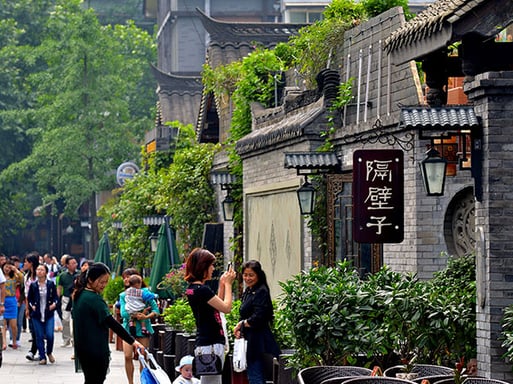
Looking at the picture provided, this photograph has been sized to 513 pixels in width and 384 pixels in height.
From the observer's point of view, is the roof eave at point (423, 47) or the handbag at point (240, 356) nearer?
the roof eave at point (423, 47)

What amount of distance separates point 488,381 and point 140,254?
28.4 meters

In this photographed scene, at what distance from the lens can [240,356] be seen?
14.9 m

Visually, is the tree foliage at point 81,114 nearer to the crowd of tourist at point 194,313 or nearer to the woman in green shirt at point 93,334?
the crowd of tourist at point 194,313

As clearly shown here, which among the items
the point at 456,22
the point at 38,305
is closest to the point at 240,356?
the point at 456,22

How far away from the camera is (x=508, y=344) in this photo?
11930 mm

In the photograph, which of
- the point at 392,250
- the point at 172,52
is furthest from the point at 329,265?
the point at 172,52

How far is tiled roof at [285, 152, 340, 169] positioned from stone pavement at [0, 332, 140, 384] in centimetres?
380

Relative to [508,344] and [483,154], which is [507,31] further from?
[508,344]

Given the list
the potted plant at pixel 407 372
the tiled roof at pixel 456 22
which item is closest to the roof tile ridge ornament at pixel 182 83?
the tiled roof at pixel 456 22

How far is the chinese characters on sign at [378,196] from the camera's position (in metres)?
16.6

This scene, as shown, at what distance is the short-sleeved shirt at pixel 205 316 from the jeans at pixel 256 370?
2.31 metres

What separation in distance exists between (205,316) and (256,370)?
260 cm

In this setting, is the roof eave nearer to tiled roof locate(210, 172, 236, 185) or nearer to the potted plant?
the potted plant

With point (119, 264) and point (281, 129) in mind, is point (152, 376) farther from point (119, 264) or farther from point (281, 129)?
point (119, 264)
